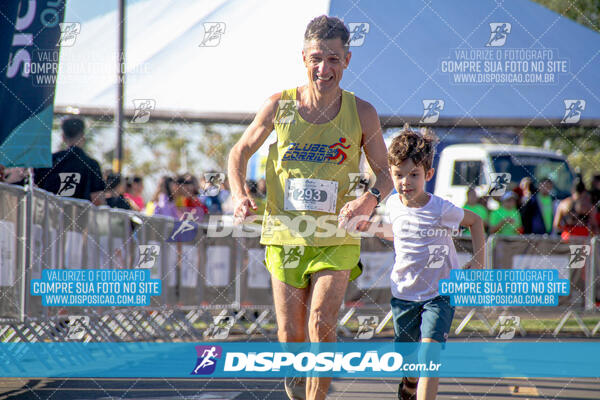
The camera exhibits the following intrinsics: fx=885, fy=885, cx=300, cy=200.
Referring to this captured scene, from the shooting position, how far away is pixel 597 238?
1268cm

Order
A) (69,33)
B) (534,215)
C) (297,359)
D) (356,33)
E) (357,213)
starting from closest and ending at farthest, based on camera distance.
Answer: (357,213) < (297,359) < (69,33) < (356,33) < (534,215)

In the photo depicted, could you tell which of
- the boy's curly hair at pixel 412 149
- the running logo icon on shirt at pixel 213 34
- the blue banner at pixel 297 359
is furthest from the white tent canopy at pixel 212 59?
the boy's curly hair at pixel 412 149

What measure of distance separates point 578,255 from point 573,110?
2460 millimetres

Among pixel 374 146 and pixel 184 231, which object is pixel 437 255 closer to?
pixel 374 146

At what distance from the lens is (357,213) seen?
454 centimetres

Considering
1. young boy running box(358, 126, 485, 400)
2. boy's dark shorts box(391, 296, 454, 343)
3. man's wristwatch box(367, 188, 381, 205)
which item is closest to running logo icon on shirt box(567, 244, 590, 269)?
young boy running box(358, 126, 485, 400)

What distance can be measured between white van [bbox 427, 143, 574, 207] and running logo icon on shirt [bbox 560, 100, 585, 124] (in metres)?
8.07

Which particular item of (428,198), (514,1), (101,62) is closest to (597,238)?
(514,1)

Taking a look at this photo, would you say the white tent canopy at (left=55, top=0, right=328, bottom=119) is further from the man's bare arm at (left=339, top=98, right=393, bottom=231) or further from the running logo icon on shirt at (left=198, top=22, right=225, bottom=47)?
the man's bare arm at (left=339, top=98, right=393, bottom=231)

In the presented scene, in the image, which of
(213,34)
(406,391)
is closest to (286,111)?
(406,391)

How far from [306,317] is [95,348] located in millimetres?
4339

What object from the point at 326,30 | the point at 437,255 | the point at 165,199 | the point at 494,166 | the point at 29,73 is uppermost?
the point at 494,166

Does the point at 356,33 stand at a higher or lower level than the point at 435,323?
higher

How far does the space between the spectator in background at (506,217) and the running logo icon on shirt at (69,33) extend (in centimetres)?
758
